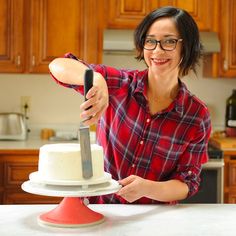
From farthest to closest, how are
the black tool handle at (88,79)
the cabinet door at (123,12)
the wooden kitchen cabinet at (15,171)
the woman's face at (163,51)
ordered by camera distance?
the cabinet door at (123,12)
the wooden kitchen cabinet at (15,171)
the woman's face at (163,51)
the black tool handle at (88,79)

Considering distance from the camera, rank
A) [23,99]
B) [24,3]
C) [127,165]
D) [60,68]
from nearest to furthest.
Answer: [60,68]
[127,165]
[24,3]
[23,99]

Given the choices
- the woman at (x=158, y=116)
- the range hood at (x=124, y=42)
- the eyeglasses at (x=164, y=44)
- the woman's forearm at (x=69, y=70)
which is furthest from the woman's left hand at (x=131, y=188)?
the range hood at (x=124, y=42)

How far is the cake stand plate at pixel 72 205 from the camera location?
120 centimetres

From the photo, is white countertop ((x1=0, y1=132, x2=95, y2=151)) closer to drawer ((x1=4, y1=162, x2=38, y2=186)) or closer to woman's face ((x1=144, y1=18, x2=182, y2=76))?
drawer ((x1=4, y1=162, x2=38, y2=186))

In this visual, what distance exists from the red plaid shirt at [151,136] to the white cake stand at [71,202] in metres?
0.31

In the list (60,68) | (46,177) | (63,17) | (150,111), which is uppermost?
(63,17)

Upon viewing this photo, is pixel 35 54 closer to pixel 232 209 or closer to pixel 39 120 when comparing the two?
pixel 39 120

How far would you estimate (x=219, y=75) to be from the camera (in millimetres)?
3334

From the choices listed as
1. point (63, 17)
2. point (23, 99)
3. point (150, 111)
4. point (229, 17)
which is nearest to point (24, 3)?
point (63, 17)

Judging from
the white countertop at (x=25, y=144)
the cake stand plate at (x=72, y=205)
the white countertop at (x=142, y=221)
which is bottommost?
the white countertop at (x=25, y=144)

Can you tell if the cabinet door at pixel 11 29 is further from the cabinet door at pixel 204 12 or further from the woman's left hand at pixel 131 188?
the woman's left hand at pixel 131 188

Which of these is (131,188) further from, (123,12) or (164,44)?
(123,12)

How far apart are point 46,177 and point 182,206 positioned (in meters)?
0.46

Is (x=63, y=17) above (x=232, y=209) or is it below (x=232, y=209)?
above
